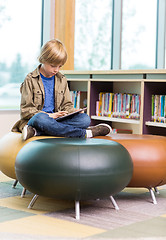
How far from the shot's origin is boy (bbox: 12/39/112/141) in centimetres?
301

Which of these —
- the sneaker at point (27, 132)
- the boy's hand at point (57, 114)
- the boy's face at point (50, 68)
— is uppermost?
the boy's face at point (50, 68)

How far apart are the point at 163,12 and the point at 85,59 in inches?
51.3

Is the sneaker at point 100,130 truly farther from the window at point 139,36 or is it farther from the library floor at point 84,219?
the window at point 139,36

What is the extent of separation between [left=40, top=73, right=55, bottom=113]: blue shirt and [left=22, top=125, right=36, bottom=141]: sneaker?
1.35ft

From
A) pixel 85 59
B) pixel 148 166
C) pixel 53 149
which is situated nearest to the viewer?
pixel 53 149

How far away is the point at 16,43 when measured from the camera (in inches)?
204

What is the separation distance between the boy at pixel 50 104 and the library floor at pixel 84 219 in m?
0.50

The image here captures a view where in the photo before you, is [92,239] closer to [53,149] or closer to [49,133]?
[53,149]

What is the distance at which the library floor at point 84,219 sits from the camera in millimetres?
2088

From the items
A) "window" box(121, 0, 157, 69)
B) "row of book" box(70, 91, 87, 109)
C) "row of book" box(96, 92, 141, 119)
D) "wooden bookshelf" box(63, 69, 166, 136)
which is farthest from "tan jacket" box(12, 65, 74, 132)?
"window" box(121, 0, 157, 69)

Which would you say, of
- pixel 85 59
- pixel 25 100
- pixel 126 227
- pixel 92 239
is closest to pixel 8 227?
pixel 92 239

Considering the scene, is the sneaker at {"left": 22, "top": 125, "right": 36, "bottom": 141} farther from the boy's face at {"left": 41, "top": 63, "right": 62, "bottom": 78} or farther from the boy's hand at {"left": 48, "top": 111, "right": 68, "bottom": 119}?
the boy's face at {"left": 41, "top": 63, "right": 62, "bottom": 78}

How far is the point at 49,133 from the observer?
303 cm

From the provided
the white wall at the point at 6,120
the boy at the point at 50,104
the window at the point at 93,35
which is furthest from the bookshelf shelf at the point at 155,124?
the window at the point at 93,35
